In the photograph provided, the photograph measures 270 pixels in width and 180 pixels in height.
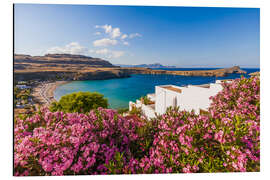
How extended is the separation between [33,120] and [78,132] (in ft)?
2.38

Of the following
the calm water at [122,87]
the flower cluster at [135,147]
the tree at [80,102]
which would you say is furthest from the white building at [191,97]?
the calm water at [122,87]

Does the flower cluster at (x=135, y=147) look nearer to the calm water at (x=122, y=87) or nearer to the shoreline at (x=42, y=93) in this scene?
the shoreline at (x=42, y=93)

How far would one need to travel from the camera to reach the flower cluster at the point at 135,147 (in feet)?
3.91

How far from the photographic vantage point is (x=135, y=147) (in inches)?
58.7

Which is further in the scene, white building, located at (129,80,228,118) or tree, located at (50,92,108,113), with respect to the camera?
tree, located at (50,92,108,113)

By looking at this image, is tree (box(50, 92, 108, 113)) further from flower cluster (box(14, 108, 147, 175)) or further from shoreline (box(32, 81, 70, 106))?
flower cluster (box(14, 108, 147, 175))

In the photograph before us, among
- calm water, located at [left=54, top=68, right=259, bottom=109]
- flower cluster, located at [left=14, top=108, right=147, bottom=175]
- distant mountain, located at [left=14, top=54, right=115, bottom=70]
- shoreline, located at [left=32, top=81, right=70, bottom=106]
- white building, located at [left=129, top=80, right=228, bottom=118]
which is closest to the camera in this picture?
flower cluster, located at [left=14, top=108, right=147, bottom=175]

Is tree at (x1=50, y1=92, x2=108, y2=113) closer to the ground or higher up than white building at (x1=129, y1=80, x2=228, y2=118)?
closer to the ground

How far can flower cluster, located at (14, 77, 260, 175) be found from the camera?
3.91 ft

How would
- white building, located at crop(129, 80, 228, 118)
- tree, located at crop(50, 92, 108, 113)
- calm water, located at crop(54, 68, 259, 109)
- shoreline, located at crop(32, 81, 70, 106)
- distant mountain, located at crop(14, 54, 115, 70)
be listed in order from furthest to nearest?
calm water, located at crop(54, 68, 259, 109) → tree, located at crop(50, 92, 108, 113) → shoreline, located at crop(32, 81, 70, 106) → white building, located at crop(129, 80, 228, 118) → distant mountain, located at crop(14, 54, 115, 70)

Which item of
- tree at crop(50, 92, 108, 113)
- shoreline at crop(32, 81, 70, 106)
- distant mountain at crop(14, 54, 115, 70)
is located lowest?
tree at crop(50, 92, 108, 113)

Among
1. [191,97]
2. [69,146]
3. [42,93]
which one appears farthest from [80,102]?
[69,146]

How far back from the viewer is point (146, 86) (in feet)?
89.9

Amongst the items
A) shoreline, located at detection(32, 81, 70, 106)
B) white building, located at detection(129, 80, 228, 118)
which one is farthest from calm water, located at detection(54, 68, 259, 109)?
white building, located at detection(129, 80, 228, 118)
